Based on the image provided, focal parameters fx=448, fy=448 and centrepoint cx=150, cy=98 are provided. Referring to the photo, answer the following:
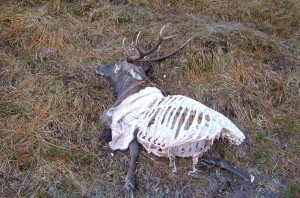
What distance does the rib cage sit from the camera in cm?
375

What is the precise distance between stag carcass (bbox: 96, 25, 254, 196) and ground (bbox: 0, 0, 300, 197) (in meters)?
0.12

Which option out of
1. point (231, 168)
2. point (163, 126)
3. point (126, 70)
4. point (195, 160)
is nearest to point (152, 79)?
point (126, 70)

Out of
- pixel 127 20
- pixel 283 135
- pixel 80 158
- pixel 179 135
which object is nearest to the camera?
pixel 179 135

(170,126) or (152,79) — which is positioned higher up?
(170,126)

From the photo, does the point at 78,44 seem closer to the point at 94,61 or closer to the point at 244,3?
the point at 94,61

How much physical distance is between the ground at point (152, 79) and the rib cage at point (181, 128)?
22cm

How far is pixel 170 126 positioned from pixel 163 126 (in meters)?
0.06

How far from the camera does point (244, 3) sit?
19.5 feet

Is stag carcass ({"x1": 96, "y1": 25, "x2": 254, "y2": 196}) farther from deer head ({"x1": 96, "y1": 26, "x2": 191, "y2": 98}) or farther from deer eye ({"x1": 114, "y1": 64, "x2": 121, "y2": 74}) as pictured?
deer eye ({"x1": 114, "y1": 64, "x2": 121, "y2": 74})

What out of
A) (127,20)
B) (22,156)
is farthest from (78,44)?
(22,156)

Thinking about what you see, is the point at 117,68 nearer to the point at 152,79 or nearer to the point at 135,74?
the point at 135,74

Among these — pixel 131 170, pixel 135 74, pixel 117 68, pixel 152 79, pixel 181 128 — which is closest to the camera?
pixel 181 128

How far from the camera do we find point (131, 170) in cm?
392

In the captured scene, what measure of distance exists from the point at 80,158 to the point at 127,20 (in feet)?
7.26
